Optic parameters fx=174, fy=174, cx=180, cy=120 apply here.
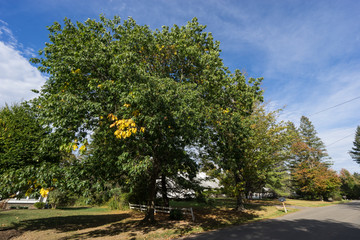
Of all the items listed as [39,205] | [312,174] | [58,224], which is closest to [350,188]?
[312,174]

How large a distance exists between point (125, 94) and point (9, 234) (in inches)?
440

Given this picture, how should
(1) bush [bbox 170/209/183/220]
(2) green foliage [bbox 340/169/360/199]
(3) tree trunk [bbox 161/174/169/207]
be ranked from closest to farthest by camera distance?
1. (1) bush [bbox 170/209/183/220]
2. (3) tree trunk [bbox 161/174/169/207]
3. (2) green foliage [bbox 340/169/360/199]

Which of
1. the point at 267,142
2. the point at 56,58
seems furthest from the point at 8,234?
the point at 267,142

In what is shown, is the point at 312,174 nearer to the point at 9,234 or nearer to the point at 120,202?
the point at 120,202

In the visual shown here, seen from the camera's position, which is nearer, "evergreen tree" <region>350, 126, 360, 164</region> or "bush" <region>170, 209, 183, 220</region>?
"bush" <region>170, 209, 183, 220</region>

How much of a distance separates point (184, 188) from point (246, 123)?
9.06 metres

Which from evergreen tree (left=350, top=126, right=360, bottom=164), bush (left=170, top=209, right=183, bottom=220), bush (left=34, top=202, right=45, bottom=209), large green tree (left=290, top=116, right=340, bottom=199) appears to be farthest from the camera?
evergreen tree (left=350, top=126, right=360, bottom=164)

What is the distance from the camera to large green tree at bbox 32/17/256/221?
7.57 metres

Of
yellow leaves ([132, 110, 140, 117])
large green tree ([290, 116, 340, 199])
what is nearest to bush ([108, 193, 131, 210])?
yellow leaves ([132, 110, 140, 117])

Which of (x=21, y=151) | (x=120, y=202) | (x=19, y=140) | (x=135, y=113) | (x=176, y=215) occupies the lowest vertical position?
(x=176, y=215)

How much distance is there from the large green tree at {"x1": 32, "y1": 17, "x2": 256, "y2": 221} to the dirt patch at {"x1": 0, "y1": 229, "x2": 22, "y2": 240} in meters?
6.63

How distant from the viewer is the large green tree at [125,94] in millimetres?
7566

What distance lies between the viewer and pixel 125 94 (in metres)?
7.64

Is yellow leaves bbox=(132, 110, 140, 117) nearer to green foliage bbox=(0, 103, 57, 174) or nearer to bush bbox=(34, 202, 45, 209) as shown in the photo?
green foliage bbox=(0, 103, 57, 174)
